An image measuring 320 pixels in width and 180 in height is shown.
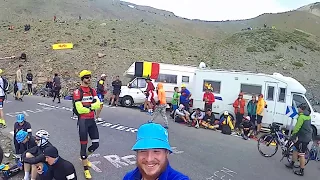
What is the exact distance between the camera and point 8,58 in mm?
31641

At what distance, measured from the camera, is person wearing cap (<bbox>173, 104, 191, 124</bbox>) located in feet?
48.3

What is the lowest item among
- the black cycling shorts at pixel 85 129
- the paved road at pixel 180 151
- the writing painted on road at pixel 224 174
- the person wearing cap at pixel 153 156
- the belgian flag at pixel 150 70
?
the writing painted on road at pixel 224 174

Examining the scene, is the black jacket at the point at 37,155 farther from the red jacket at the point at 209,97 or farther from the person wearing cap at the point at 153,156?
the red jacket at the point at 209,97

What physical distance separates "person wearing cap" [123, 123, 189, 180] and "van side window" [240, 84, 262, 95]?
1340cm

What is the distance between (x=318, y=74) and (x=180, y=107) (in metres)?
24.3

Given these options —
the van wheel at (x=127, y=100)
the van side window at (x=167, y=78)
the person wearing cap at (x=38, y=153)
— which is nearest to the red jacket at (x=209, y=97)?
the van side window at (x=167, y=78)

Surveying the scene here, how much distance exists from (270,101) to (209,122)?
2.99 meters

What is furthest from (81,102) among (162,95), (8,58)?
(8,58)

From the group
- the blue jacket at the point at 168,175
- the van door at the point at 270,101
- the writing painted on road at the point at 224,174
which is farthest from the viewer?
the van door at the point at 270,101

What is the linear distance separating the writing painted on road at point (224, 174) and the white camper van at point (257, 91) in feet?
22.0

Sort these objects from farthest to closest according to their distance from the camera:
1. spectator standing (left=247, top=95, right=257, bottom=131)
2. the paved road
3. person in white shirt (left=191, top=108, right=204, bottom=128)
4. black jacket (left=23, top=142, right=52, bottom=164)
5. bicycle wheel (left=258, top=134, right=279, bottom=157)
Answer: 1. person in white shirt (left=191, top=108, right=204, bottom=128)
2. spectator standing (left=247, top=95, right=257, bottom=131)
3. bicycle wheel (left=258, top=134, right=279, bottom=157)
4. the paved road
5. black jacket (left=23, top=142, right=52, bottom=164)

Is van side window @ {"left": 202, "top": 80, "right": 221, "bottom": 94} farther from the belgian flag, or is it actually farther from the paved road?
the belgian flag

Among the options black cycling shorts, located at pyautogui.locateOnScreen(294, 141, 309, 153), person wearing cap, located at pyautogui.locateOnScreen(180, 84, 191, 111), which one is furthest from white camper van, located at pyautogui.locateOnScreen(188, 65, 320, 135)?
black cycling shorts, located at pyautogui.locateOnScreen(294, 141, 309, 153)

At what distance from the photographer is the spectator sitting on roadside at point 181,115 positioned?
14.7m
